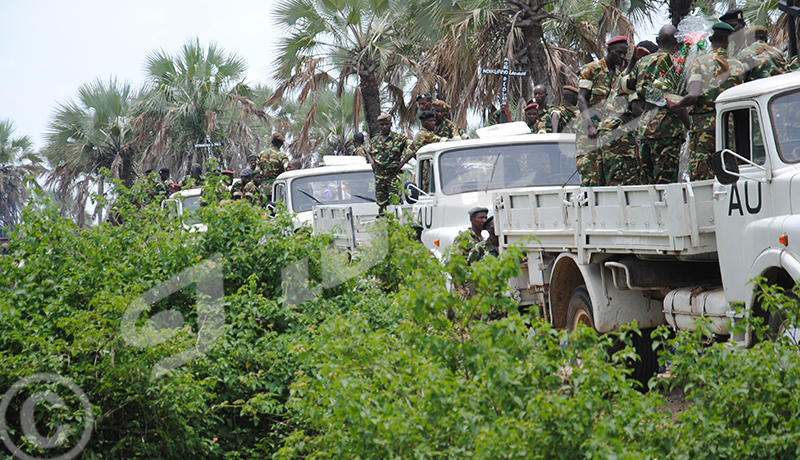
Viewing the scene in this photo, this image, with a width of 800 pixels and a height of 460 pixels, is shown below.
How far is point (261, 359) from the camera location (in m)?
5.09

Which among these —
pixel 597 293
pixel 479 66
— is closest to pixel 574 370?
pixel 597 293

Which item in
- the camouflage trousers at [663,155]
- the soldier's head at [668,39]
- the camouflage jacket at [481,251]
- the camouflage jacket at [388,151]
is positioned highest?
the soldier's head at [668,39]

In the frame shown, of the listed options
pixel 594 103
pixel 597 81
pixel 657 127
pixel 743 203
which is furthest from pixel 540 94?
pixel 743 203

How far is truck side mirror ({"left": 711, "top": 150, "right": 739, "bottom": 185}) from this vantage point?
4836mm

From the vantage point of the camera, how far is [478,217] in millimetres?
7855

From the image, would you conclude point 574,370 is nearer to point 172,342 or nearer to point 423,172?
point 172,342

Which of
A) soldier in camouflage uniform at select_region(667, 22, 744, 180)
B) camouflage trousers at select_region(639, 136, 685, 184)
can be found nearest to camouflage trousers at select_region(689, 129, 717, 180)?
soldier in camouflage uniform at select_region(667, 22, 744, 180)

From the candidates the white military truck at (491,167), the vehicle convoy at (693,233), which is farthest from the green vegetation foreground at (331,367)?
the white military truck at (491,167)

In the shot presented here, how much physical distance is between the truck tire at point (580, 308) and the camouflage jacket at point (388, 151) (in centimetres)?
442

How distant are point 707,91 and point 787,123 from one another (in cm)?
89

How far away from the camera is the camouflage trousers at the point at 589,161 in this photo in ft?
23.9

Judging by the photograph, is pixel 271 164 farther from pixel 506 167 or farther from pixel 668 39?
pixel 668 39

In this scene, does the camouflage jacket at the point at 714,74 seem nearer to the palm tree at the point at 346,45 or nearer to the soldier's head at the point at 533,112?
the soldier's head at the point at 533,112

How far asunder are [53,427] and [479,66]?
12515mm
